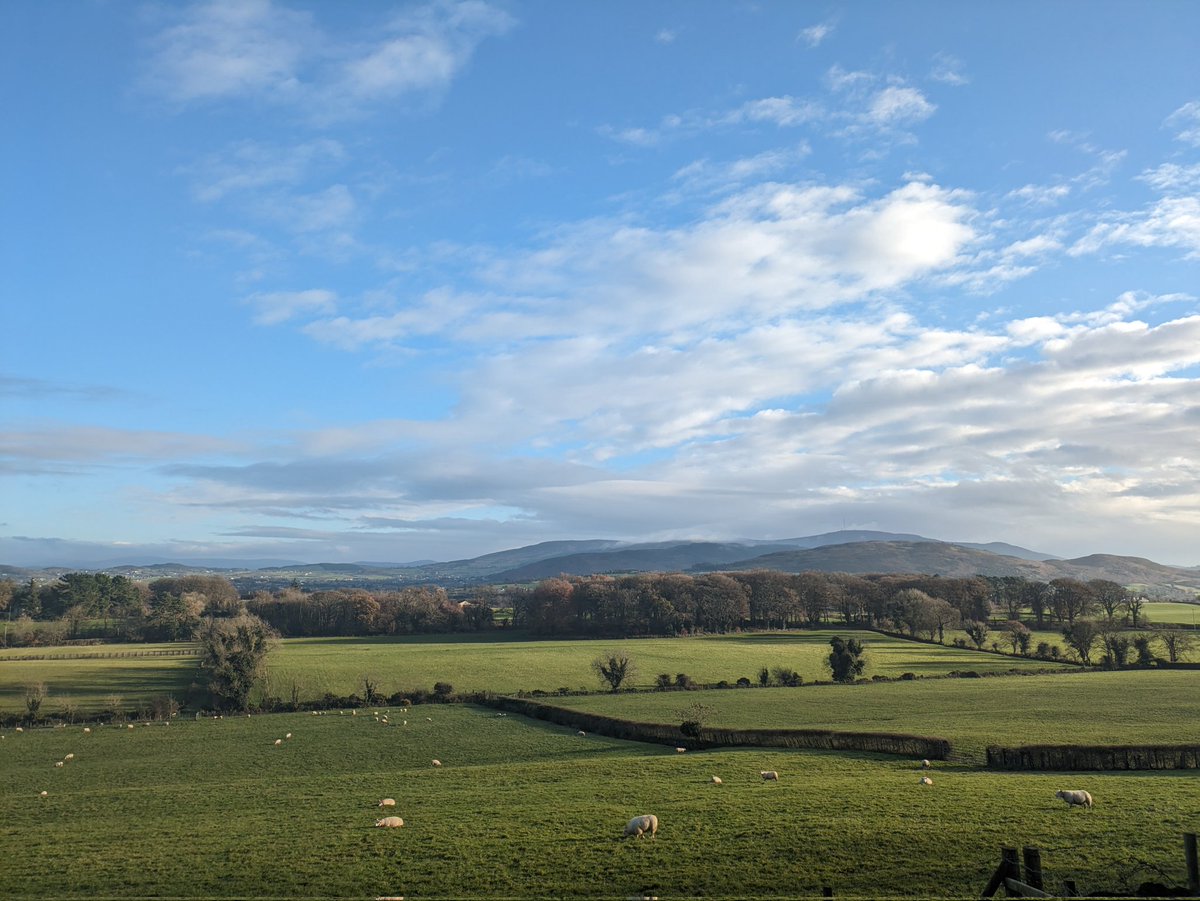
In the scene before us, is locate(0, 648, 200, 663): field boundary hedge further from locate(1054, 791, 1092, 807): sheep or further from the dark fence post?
the dark fence post

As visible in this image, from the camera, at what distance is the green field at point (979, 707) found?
150 ft

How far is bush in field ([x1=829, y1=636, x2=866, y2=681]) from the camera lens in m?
88.0

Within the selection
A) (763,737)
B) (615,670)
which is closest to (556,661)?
(615,670)

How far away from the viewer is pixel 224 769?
45406 millimetres

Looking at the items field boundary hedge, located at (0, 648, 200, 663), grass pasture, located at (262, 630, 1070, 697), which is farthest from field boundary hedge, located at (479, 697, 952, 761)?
field boundary hedge, located at (0, 648, 200, 663)

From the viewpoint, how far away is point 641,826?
2381cm

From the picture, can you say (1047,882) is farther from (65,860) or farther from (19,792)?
(19,792)

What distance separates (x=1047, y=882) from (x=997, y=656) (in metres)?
105

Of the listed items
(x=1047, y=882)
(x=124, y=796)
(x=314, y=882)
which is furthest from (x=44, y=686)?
(x=1047, y=882)

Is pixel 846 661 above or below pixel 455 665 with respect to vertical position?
above

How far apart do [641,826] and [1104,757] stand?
24546 millimetres

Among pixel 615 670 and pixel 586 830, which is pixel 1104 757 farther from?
pixel 615 670

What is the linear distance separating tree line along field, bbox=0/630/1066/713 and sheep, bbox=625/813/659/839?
62.3 m

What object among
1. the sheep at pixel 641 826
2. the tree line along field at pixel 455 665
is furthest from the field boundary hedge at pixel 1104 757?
the tree line along field at pixel 455 665
